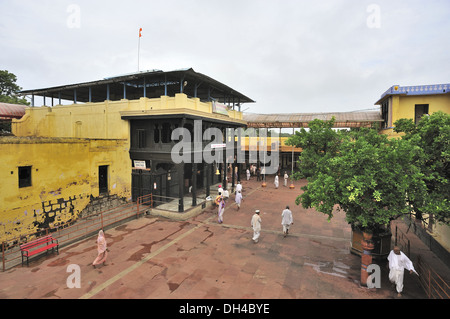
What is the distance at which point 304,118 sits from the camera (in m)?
31.2

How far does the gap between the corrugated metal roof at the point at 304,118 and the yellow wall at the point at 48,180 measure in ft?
69.2

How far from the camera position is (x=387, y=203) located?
293 inches

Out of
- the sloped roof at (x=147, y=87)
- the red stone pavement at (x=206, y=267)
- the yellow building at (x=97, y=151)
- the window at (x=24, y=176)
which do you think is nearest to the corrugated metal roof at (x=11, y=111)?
the yellow building at (x=97, y=151)

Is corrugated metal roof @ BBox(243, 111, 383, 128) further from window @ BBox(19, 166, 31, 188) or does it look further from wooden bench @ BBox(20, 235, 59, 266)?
wooden bench @ BBox(20, 235, 59, 266)

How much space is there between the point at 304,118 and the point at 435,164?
24650 mm

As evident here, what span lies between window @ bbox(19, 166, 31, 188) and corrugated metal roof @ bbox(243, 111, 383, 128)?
24370 mm

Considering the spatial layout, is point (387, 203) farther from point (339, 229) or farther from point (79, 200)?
point (79, 200)

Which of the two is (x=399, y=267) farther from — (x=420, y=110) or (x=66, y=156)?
(x=420, y=110)

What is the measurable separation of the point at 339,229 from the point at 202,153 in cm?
1044

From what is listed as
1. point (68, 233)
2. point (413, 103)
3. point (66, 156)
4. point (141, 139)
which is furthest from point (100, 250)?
point (413, 103)

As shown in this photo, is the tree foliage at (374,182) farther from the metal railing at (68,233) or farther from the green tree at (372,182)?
the metal railing at (68,233)

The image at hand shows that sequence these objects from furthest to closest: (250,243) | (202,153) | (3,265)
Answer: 1. (202,153)
2. (250,243)
3. (3,265)

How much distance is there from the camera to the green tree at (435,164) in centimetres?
699
